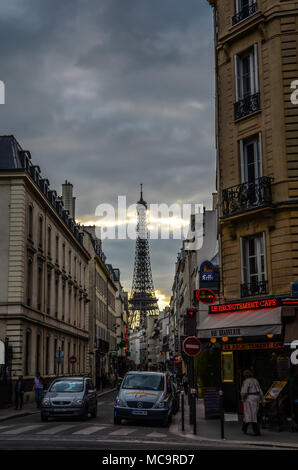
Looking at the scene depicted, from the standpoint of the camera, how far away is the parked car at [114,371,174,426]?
66.0ft

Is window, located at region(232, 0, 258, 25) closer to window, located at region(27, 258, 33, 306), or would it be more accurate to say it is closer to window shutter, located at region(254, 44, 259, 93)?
window shutter, located at region(254, 44, 259, 93)

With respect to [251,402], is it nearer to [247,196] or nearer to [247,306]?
[247,306]

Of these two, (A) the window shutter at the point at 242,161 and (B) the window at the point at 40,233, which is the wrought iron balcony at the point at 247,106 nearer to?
(A) the window shutter at the point at 242,161

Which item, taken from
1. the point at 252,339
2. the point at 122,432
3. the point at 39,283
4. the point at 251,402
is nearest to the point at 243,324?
the point at 252,339

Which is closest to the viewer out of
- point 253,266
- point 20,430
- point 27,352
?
point 20,430

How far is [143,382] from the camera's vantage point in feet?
71.2

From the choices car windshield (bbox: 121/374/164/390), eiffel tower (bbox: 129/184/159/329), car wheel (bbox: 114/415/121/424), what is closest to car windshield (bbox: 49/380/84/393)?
car windshield (bbox: 121/374/164/390)

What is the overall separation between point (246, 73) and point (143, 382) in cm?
1180

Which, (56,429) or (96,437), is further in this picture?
(56,429)

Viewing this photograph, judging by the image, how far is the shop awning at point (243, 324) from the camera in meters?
18.9

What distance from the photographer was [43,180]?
4278 cm
